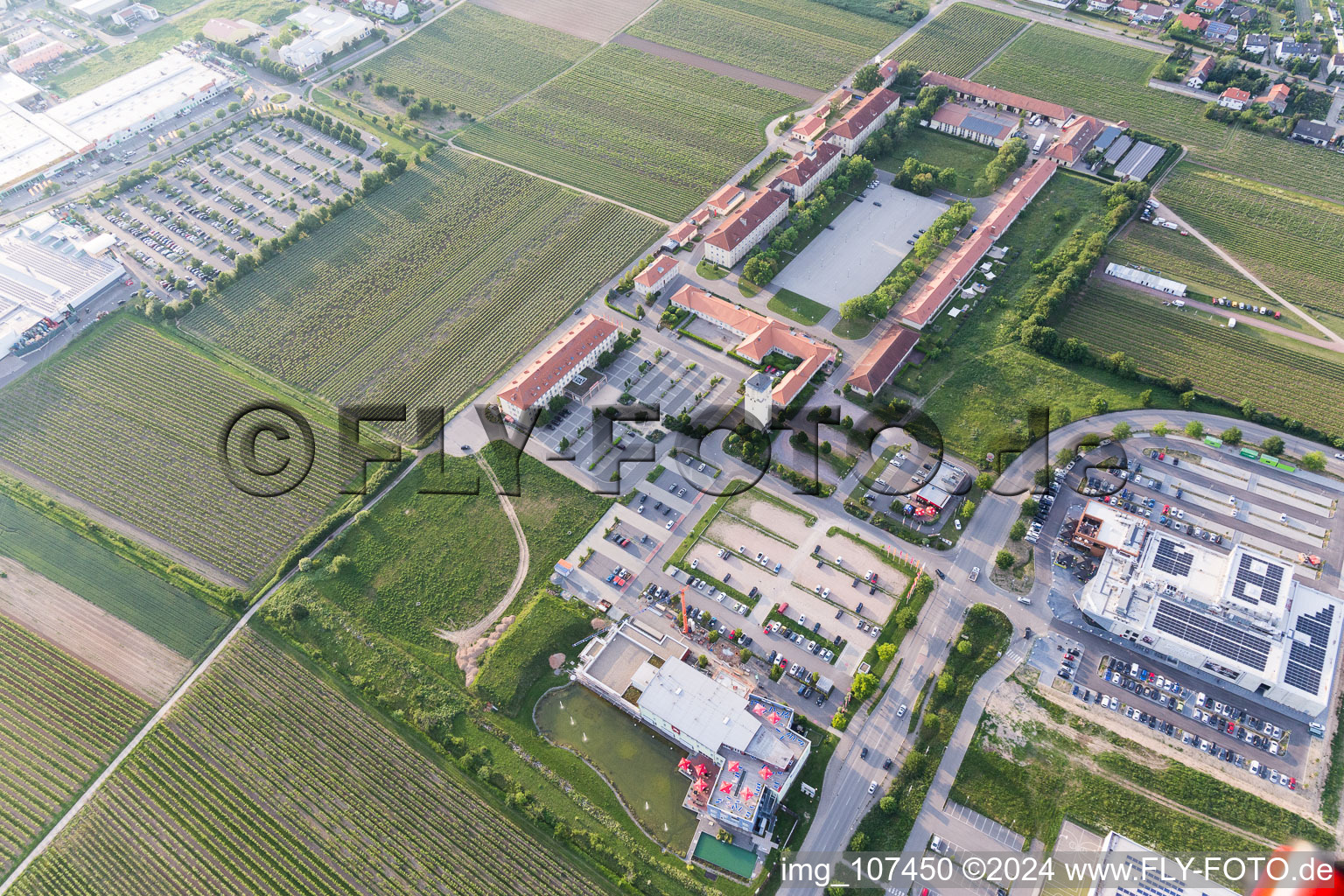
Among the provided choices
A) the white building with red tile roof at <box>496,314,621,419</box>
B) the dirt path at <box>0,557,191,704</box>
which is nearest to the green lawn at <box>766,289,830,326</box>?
the white building with red tile roof at <box>496,314,621,419</box>

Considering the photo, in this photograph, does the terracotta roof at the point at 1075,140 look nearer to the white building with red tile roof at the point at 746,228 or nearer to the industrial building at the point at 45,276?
the white building with red tile roof at the point at 746,228

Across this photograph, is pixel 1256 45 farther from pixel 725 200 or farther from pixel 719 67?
pixel 725 200

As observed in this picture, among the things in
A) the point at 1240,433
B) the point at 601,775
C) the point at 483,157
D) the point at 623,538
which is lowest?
the point at 601,775

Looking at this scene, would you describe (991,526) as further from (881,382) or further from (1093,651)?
(881,382)

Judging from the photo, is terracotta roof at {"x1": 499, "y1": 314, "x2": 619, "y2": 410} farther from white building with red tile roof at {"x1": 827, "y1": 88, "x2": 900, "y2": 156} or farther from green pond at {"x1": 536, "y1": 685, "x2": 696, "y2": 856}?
white building with red tile roof at {"x1": 827, "y1": 88, "x2": 900, "y2": 156}

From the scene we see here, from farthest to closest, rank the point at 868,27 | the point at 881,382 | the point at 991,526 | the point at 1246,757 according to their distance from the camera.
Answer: the point at 868,27 → the point at 881,382 → the point at 991,526 → the point at 1246,757

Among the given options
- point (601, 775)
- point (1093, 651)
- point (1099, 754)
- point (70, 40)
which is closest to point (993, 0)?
point (1093, 651)

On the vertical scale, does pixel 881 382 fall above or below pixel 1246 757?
above
